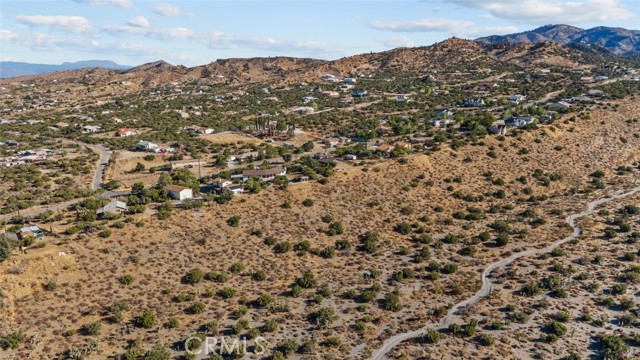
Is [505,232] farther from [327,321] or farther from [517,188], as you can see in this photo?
[327,321]

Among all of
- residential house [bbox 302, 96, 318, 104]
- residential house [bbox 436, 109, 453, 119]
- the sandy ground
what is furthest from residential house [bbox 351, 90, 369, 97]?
the sandy ground

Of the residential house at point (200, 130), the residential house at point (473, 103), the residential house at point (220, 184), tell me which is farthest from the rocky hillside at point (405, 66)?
the residential house at point (220, 184)

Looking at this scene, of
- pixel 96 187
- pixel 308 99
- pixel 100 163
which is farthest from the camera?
pixel 308 99

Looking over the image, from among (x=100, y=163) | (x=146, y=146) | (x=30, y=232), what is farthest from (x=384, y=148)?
(x=30, y=232)

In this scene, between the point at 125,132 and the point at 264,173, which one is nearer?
the point at 264,173

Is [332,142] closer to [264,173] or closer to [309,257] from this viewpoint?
[264,173]

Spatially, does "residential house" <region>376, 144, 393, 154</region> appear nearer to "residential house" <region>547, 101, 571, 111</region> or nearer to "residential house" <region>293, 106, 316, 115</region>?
"residential house" <region>293, 106, 316, 115</region>

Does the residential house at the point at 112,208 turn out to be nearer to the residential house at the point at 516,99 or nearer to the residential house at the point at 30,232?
the residential house at the point at 30,232
